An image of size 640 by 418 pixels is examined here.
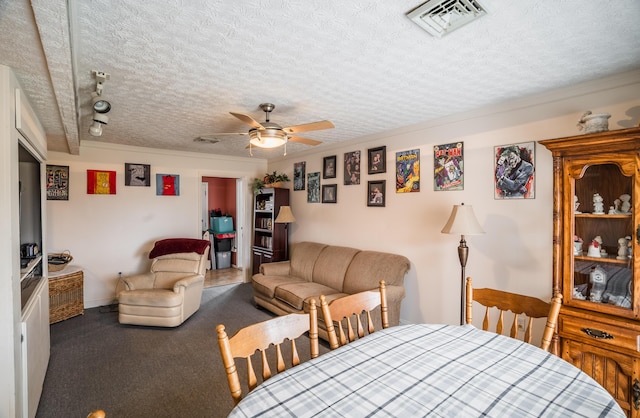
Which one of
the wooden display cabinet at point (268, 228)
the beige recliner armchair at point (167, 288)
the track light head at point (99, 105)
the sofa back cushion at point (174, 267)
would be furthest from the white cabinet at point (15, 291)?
the wooden display cabinet at point (268, 228)

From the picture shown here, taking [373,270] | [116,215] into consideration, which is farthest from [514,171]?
[116,215]

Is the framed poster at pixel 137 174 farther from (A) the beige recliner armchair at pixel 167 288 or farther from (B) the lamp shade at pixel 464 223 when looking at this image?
(B) the lamp shade at pixel 464 223

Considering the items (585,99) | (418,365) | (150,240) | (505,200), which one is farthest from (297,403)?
(150,240)

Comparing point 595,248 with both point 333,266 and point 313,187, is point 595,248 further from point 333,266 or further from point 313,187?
point 313,187

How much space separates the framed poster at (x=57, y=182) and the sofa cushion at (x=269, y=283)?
2.91 m

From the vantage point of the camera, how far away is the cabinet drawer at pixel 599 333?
74.7 inches

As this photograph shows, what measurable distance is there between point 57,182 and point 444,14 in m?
5.11

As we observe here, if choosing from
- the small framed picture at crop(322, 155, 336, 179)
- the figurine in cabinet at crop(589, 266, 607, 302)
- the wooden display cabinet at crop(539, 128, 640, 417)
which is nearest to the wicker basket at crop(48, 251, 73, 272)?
the small framed picture at crop(322, 155, 336, 179)

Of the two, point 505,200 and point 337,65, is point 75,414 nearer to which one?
point 337,65

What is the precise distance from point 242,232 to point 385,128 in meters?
3.64

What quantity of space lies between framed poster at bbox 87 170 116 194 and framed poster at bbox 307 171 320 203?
2.94 m

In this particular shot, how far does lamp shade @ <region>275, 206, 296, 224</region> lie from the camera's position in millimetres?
5039

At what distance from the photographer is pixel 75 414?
2.22 m

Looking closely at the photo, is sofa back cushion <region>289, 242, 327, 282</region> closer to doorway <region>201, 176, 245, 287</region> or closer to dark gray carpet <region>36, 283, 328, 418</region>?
dark gray carpet <region>36, 283, 328, 418</region>
